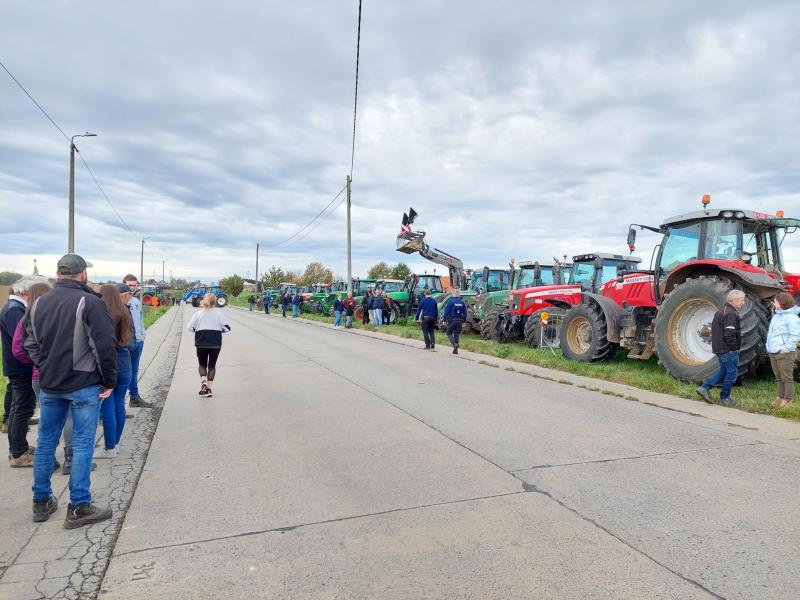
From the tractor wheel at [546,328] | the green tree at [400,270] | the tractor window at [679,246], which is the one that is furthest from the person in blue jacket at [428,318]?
the green tree at [400,270]

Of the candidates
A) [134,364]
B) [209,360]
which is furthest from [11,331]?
[209,360]

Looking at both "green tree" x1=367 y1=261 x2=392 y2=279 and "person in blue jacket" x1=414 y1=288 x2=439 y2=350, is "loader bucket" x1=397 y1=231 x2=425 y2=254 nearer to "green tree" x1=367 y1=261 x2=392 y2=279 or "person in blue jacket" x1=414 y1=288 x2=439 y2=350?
"person in blue jacket" x1=414 y1=288 x2=439 y2=350

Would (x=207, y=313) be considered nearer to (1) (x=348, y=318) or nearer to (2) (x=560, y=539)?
(2) (x=560, y=539)

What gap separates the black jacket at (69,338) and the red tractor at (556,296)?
36.9 ft

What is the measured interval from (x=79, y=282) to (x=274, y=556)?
241 cm

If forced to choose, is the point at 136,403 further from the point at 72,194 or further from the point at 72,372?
the point at 72,194

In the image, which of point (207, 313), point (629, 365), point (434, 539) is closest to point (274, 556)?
point (434, 539)

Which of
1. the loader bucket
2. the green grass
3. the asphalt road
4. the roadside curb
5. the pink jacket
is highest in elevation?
the loader bucket

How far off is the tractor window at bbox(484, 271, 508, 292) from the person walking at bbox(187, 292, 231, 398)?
1403 cm

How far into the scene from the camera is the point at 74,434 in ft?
13.1

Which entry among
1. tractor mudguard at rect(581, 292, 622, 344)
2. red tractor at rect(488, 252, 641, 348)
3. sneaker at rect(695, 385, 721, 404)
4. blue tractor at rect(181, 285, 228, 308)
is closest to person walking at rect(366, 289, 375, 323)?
blue tractor at rect(181, 285, 228, 308)

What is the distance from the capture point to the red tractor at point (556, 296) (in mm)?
14047

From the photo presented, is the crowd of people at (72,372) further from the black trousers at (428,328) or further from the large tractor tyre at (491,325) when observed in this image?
the large tractor tyre at (491,325)

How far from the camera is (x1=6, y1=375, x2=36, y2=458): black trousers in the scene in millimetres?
5066
